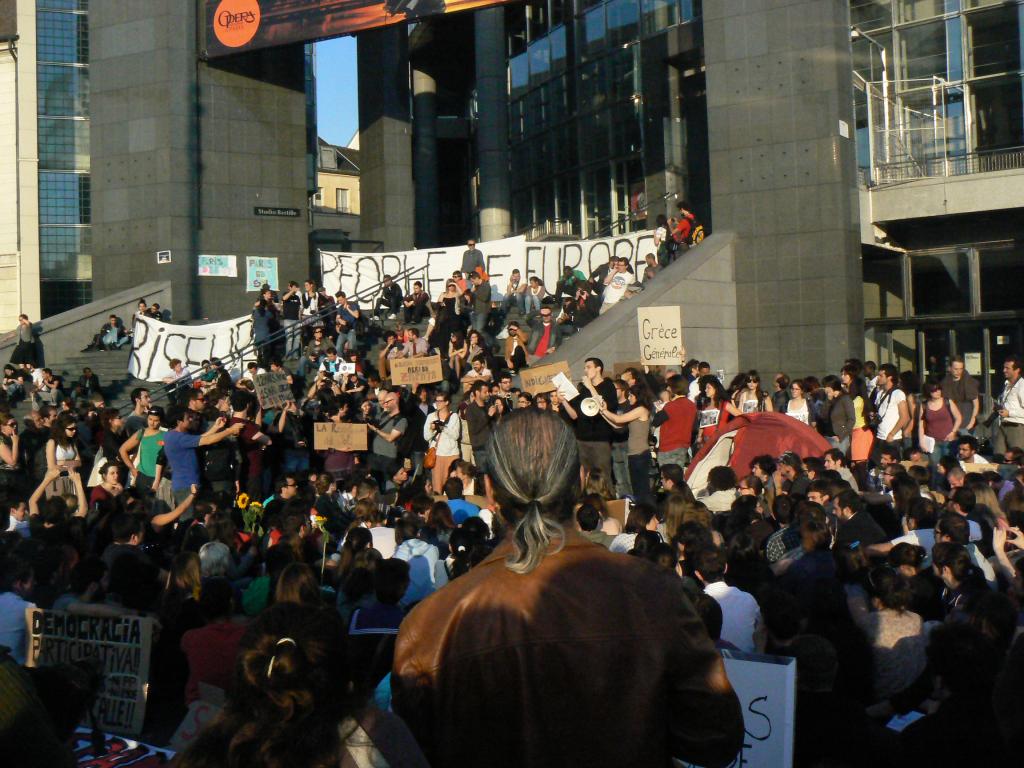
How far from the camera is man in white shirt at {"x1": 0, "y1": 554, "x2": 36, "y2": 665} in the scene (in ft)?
21.5

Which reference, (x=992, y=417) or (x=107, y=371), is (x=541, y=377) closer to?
(x=992, y=417)

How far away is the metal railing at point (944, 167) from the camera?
23250mm

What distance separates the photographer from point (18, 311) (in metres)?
39.1

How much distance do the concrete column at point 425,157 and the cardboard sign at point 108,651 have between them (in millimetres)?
36432

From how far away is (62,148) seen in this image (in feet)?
129

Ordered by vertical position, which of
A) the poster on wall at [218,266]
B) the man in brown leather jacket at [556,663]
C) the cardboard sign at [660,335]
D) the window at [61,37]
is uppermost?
the window at [61,37]

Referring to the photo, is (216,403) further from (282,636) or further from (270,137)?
(270,137)

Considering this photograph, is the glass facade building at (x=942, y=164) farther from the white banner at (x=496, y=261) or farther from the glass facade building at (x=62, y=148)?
the glass facade building at (x=62, y=148)

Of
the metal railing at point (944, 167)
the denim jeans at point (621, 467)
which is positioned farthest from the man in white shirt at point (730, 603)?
the metal railing at point (944, 167)

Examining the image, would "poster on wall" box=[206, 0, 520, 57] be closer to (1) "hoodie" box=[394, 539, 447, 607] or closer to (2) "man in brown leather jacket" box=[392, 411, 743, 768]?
(1) "hoodie" box=[394, 539, 447, 607]

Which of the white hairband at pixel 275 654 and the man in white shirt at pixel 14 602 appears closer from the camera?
the white hairband at pixel 275 654

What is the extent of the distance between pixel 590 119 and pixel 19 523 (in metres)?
26.9

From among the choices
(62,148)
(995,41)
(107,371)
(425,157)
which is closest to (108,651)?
(107,371)

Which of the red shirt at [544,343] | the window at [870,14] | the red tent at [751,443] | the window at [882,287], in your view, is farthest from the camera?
the window at [870,14]
